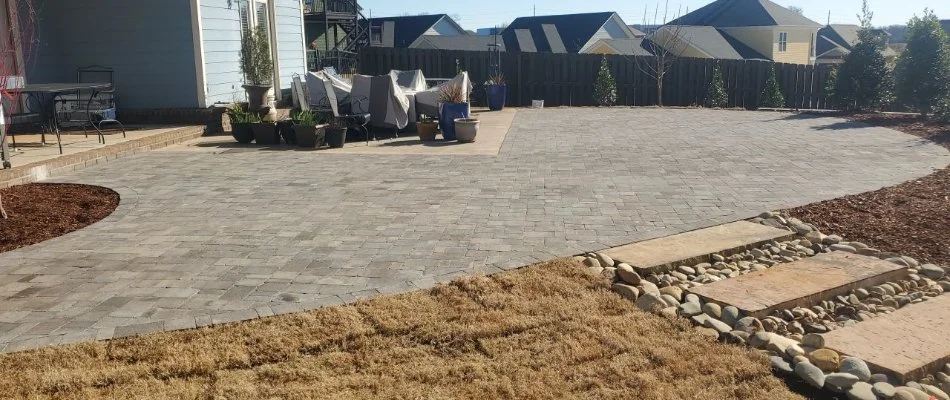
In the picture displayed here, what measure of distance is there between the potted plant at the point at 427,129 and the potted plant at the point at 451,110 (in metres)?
0.15

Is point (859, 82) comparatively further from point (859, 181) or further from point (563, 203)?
point (563, 203)

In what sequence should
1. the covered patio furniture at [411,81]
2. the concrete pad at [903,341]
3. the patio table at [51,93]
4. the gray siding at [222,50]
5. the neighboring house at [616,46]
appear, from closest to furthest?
the concrete pad at [903,341], the patio table at [51,93], the gray siding at [222,50], the covered patio furniture at [411,81], the neighboring house at [616,46]

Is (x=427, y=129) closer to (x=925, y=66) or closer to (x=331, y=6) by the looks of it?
(x=925, y=66)

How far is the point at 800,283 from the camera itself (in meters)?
4.76

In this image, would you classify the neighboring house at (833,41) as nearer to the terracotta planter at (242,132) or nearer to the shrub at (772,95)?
the shrub at (772,95)

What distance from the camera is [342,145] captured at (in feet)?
37.4

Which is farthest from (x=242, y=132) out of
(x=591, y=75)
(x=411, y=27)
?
(x=411, y=27)

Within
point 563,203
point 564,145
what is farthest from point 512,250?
point 564,145

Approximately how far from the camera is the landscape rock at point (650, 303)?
438 cm

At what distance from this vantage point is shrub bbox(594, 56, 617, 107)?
20.9 metres

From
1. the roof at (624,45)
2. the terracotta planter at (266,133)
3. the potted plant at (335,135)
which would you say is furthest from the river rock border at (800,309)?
the roof at (624,45)

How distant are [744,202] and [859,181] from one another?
2.06 metres

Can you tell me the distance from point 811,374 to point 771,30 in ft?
127

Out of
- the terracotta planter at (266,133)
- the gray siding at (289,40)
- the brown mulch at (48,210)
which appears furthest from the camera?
the gray siding at (289,40)
